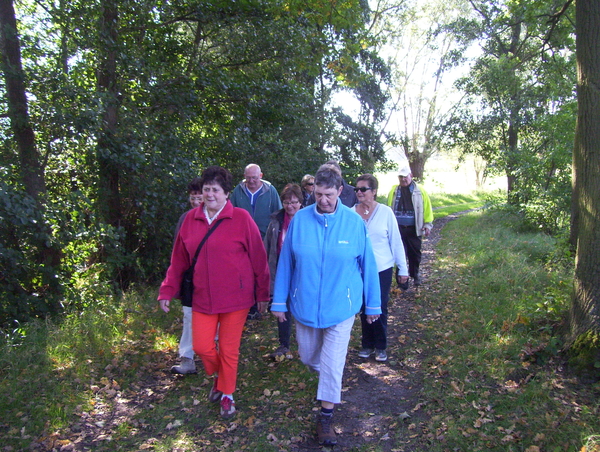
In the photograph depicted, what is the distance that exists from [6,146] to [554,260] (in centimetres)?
894

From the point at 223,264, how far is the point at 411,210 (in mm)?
4656

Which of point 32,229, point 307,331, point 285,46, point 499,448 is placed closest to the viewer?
point 499,448

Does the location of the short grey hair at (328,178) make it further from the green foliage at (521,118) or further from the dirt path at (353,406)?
the green foliage at (521,118)

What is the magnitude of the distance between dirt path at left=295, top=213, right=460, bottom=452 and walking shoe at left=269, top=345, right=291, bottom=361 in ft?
2.44

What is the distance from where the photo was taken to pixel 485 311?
263 inches

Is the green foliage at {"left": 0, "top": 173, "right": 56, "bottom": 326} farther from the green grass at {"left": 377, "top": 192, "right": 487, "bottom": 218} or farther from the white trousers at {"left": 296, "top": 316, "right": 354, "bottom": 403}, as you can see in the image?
the green grass at {"left": 377, "top": 192, "right": 487, "bottom": 218}

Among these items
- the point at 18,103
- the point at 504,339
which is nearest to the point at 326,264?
the point at 504,339

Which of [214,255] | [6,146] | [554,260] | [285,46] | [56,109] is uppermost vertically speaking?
[285,46]

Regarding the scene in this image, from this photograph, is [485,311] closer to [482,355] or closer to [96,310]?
[482,355]

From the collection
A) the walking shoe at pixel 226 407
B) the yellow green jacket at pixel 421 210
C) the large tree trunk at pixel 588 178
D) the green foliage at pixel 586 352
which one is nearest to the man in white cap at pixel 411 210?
the yellow green jacket at pixel 421 210

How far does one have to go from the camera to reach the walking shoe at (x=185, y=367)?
5.36 m

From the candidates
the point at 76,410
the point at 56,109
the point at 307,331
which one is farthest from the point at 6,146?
the point at 307,331

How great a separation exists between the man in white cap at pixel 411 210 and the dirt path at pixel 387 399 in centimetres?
178

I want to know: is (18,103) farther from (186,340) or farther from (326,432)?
(326,432)
